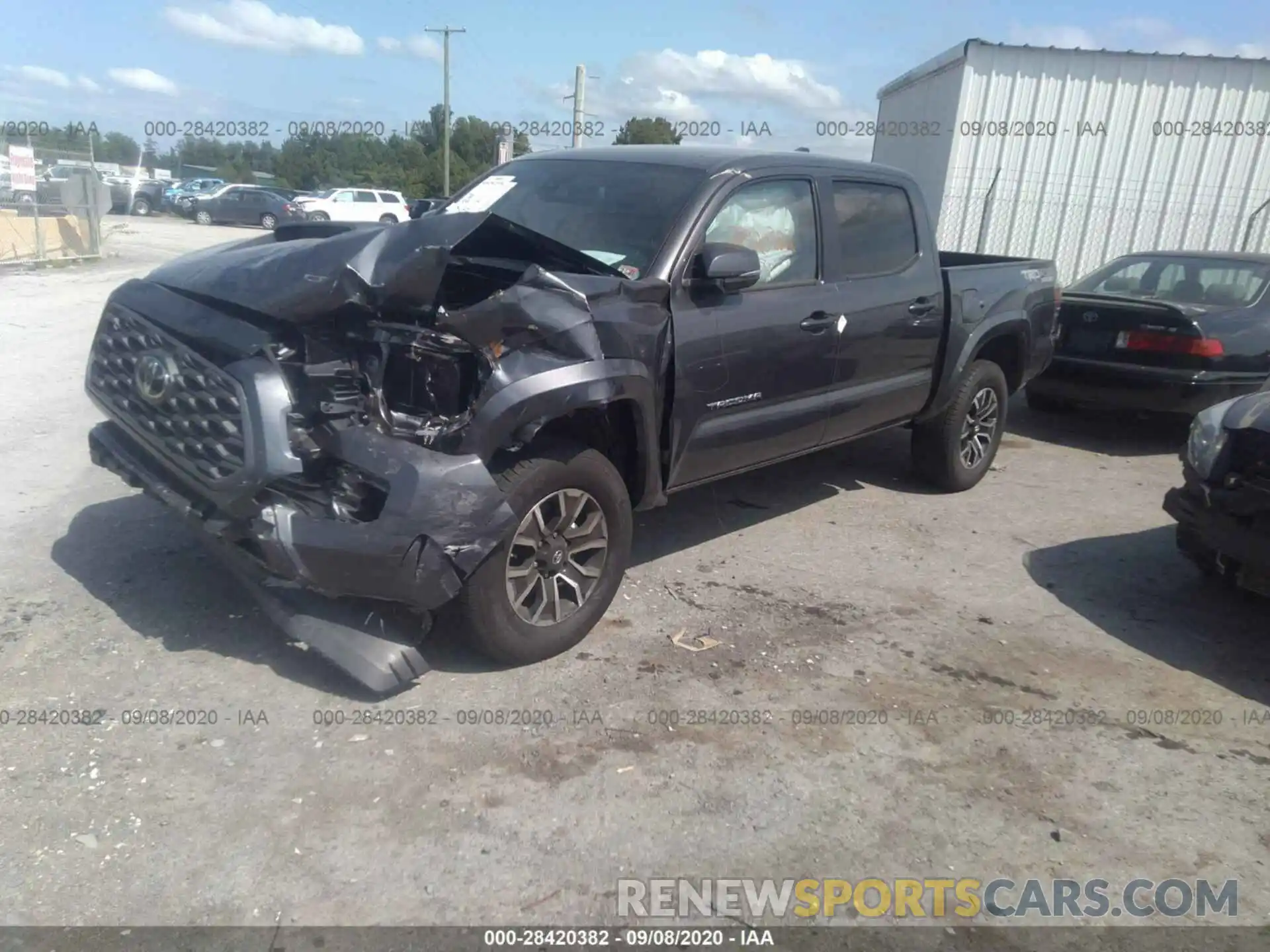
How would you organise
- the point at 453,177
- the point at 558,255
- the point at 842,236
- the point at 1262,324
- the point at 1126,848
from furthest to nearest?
the point at 453,177 → the point at 1262,324 → the point at 842,236 → the point at 558,255 → the point at 1126,848

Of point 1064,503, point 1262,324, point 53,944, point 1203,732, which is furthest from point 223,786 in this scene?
point 1262,324

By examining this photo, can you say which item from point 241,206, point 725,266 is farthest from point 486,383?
point 241,206

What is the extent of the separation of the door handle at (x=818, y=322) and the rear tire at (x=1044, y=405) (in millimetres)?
4569

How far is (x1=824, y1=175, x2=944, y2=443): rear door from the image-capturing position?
502 cm

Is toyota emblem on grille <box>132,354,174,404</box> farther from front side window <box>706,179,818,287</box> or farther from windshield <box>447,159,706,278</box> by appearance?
front side window <box>706,179,818,287</box>

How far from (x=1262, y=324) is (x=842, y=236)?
14.2 ft

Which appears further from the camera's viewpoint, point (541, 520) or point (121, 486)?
point (121, 486)

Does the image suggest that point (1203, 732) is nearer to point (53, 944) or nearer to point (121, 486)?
point (53, 944)

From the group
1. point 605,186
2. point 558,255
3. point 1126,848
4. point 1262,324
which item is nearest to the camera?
point 1126,848

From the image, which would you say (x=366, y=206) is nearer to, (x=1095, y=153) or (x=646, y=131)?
(x=646, y=131)

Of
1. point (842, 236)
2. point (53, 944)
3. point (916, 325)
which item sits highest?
point (842, 236)

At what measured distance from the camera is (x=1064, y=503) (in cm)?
640

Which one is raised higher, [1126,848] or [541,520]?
[541,520]

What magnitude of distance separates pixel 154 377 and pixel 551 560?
1.60 metres
